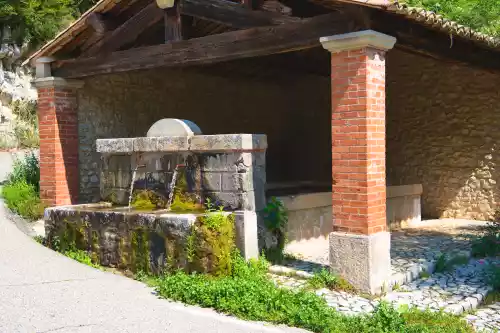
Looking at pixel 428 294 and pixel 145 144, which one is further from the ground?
pixel 145 144

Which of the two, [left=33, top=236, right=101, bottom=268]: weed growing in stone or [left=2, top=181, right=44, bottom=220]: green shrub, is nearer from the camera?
[left=33, top=236, right=101, bottom=268]: weed growing in stone

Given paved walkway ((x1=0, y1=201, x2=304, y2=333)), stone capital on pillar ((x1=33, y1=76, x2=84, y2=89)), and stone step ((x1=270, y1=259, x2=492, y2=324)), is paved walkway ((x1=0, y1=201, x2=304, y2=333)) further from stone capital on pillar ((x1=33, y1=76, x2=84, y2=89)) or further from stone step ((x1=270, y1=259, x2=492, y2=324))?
stone capital on pillar ((x1=33, y1=76, x2=84, y2=89))

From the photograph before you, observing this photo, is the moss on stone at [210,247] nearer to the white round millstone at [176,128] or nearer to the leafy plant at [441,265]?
the white round millstone at [176,128]

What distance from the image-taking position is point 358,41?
548 centimetres

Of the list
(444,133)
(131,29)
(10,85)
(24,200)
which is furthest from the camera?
(10,85)

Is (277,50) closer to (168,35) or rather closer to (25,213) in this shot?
(168,35)

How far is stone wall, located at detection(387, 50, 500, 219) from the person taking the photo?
9.35m

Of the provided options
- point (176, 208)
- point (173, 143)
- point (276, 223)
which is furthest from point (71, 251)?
point (276, 223)

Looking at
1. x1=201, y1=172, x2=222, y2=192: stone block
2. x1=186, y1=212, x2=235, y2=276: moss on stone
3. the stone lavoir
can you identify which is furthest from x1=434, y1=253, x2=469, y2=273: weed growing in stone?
x1=201, y1=172, x2=222, y2=192: stone block

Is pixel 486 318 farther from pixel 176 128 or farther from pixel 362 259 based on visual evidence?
pixel 176 128

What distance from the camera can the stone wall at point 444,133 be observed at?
30.7 ft

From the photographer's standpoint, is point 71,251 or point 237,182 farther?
point 71,251

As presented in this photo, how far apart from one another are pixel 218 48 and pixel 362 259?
3337 mm

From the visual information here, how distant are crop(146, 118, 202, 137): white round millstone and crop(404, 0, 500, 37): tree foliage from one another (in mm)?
7361
